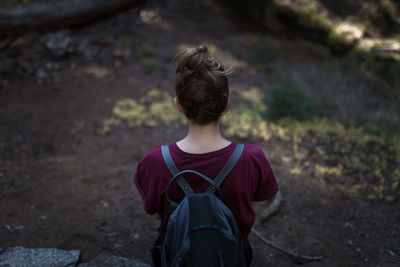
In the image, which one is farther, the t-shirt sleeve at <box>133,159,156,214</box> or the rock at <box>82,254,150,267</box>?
the rock at <box>82,254,150,267</box>

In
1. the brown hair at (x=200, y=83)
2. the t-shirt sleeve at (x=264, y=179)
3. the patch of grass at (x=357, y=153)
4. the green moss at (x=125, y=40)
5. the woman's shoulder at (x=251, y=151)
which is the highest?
the brown hair at (x=200, y=83)

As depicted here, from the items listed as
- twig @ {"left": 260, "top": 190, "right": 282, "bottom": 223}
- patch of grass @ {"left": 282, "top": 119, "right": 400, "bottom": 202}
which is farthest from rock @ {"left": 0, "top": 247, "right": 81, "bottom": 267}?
patch of grass @ {"left": 282, "top": 119, "right": 400, "bottom": 202}

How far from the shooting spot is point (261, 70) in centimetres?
673

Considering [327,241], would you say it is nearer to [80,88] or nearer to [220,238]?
[220,238]

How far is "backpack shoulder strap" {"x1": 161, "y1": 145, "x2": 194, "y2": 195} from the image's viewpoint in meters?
1.49

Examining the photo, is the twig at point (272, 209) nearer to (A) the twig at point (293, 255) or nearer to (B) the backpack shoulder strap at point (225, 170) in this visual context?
(A) the twig at point (293, 255)

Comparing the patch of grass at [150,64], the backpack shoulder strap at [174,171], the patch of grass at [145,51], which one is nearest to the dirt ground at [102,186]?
the patch of grass at [150,64]

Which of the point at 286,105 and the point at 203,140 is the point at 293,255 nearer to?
the point at 203,140

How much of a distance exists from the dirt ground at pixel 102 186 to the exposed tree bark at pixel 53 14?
559mm

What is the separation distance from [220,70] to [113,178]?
257 centimetres

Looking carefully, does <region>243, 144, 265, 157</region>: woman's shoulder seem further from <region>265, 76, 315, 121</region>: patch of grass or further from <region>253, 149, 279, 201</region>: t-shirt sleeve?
<region>265, 76, 315, 121</region>: patch of grass

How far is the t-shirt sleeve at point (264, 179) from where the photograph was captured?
63.6 inches

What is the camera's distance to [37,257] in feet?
7.38

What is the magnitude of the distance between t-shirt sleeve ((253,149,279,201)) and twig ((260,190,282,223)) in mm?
1462
